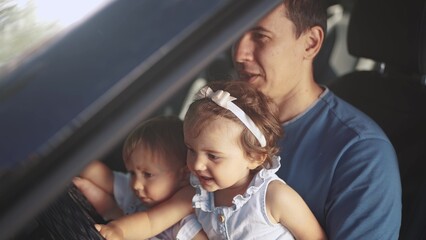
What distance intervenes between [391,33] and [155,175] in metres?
1.03

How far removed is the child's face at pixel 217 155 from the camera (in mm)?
→ 1651

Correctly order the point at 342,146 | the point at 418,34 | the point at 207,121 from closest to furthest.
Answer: the point at 207,121, the point at 342,146, the point at 418,34

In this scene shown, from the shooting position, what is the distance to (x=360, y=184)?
182cm

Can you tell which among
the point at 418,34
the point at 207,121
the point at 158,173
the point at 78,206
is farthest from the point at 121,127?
the point at 418,34

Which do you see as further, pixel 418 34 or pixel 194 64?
pixel 418 34

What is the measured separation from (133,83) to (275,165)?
0.80 metres

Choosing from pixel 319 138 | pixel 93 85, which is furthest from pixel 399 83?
pixel 93 85

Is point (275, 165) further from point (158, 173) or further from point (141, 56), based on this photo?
point (141, 56)

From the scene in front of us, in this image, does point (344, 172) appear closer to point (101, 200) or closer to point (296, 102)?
point (296, 102)

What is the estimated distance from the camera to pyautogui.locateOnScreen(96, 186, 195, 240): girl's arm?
182 cm

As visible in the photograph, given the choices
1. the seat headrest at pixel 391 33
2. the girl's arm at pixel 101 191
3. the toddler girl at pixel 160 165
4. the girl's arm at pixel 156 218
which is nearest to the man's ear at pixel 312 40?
the seat headrest at pixel 391 33

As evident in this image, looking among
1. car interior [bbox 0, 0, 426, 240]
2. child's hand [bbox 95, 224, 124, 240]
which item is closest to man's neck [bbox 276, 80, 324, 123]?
child's hand [bbox 95, 224, 124, 240]

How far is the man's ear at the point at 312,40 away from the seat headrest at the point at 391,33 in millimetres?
335

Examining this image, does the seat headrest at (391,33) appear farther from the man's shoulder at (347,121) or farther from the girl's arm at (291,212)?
the girl's arm at (291,212)
